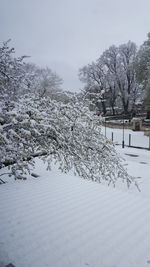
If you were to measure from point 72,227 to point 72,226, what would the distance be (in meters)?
0.03

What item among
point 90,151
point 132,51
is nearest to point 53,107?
point 90,151

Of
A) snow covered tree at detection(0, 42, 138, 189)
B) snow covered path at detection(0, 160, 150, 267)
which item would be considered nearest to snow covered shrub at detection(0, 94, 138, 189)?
snow covered tree at detection(0, 42, 138, 189)

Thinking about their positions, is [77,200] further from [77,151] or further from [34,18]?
[34,18]

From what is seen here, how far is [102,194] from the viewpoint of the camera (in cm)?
543

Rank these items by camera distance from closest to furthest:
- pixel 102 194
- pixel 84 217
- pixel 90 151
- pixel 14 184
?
1. pixel 84 217
2. pixel 90 151
3. pixel 102 194
4. pixel 14 184

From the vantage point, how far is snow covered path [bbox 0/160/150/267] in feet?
9.84

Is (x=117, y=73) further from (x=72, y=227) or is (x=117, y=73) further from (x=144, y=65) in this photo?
(x=72, y=227)

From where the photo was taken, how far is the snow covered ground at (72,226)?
300 cm

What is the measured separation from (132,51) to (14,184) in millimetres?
34964

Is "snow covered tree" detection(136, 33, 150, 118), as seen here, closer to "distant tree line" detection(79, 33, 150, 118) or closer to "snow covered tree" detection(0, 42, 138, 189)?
"distant tree line" detection(79, 33, 150, 118)

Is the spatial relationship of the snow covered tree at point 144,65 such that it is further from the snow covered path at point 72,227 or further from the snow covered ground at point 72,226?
the snow covered path at point 72,227

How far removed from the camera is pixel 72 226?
3.87 m

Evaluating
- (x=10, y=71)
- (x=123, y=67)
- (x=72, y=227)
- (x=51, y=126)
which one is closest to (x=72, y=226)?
(x=72, y=227)

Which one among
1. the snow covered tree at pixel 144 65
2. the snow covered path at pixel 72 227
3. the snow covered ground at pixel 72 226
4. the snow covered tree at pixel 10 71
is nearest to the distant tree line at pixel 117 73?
the snow covered tree at pixel 144 65
